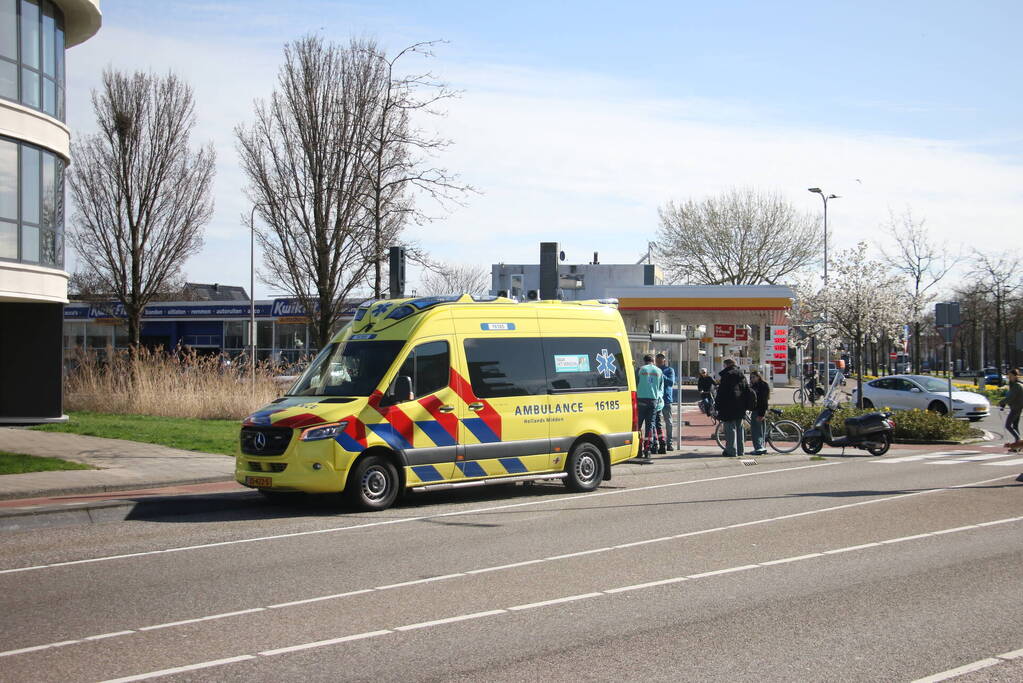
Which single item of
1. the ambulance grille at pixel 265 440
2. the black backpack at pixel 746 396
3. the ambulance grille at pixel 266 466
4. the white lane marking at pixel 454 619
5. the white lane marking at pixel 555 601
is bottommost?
the white lane marking at pixel 555 601

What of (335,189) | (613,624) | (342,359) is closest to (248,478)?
(342,359)

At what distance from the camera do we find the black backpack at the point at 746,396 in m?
19.3

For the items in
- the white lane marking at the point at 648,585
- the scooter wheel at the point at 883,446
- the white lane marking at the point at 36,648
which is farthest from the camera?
the scooter wheel at the point at 883,446

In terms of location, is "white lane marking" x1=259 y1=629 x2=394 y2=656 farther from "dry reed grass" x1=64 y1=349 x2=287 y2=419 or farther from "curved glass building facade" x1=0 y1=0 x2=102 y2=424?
"dry reed grass" x1=64 y1=349 x2=287 y2=419

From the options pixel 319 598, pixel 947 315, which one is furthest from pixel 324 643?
pixel 947 315

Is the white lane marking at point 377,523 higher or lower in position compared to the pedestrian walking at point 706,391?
lower

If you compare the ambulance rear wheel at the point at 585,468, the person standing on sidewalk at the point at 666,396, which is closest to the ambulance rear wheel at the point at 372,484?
the ambulance rear wheel at the point at 585,468

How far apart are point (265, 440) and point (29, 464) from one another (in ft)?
15.7

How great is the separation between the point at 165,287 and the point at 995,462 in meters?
32.0

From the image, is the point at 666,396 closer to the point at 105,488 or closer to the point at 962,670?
the point at 105,488

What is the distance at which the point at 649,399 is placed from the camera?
18875mm

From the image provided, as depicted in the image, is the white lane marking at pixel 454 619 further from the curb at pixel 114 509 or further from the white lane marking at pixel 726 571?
the curb at pixel 114 509

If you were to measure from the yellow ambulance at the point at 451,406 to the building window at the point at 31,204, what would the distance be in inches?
451

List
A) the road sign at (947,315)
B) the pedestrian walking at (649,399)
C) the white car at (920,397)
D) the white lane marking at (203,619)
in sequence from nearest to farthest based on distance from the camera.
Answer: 1. the white lane marking at (203,619)
2. the pedestrian walking at (649,399)
3. the road sign at (947,315)
4. the white car at (920,397)
